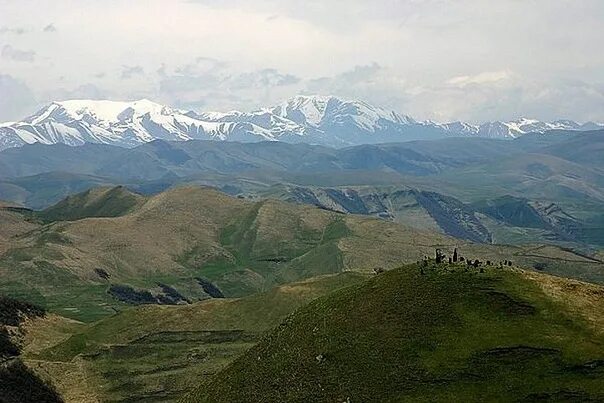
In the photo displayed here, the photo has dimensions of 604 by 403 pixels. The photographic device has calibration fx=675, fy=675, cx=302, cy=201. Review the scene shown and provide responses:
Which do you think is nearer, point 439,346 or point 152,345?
point 439,346

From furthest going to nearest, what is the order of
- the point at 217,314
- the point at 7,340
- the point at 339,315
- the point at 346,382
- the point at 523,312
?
the point at 217,314 < the point at 7,340 < the point at 339,315 < the point at 523,312 < the point at 346,382

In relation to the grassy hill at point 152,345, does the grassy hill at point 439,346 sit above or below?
above

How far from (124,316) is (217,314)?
1047 inches

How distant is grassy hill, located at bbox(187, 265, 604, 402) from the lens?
75750 mm

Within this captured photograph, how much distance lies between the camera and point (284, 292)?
19338 cm

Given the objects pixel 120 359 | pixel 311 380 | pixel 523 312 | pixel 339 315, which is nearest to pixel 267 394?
pixel 311 380

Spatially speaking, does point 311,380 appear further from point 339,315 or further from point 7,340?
point 7,340

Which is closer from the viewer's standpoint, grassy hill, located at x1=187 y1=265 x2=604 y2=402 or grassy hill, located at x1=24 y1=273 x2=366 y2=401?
grassy hill, located at x1=187 y1=265 x2=604 y2=402

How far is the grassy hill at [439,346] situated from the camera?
7575 centimetres

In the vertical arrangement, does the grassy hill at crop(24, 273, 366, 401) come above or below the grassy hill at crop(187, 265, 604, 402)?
below

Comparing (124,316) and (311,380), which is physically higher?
(311,380)

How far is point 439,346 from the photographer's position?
83125 mm

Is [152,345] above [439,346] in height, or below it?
below

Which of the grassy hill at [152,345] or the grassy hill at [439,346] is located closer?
the grassy hill at [439,346]
